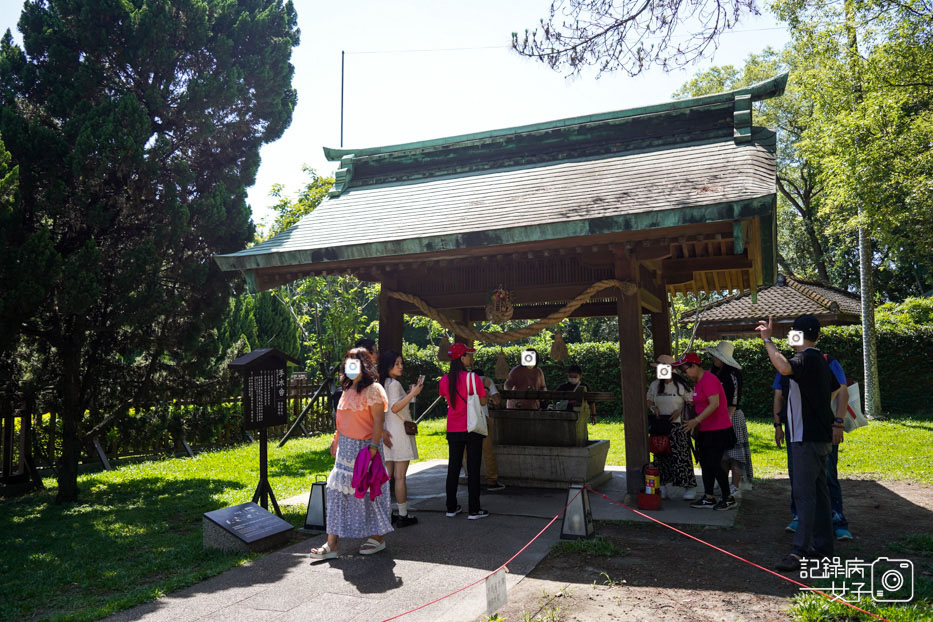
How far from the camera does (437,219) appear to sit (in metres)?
7.82

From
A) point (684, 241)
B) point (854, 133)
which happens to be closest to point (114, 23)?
point (684, 241)

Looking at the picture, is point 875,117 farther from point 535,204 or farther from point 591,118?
point 535,204

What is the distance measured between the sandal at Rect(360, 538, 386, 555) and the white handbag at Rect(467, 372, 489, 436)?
5.30 ft

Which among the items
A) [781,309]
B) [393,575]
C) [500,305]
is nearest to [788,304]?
[781,309]

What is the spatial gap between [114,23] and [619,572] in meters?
10.1

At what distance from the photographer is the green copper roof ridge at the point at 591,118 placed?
27.3 ft

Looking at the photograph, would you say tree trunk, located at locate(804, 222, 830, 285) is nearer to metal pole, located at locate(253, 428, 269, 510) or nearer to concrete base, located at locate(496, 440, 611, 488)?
concrete base, located at locate(496, 440, 611, 488)

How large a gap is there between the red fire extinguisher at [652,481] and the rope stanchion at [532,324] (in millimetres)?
2017

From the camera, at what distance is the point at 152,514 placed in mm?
8172

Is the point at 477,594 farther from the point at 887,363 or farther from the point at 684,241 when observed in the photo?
the point at 887,363

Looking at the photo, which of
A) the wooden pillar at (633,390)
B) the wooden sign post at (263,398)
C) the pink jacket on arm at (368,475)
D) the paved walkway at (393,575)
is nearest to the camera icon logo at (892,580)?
the paved walkway at (393,575)

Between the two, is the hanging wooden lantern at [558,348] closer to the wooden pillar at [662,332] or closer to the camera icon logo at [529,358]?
the wooden pillar at [662,332]

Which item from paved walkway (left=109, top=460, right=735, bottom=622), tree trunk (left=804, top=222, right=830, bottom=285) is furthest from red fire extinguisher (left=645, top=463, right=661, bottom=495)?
tree trunk (left=804, top=222, right=830, bottom=285)

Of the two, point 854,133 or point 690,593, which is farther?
point 854,133
